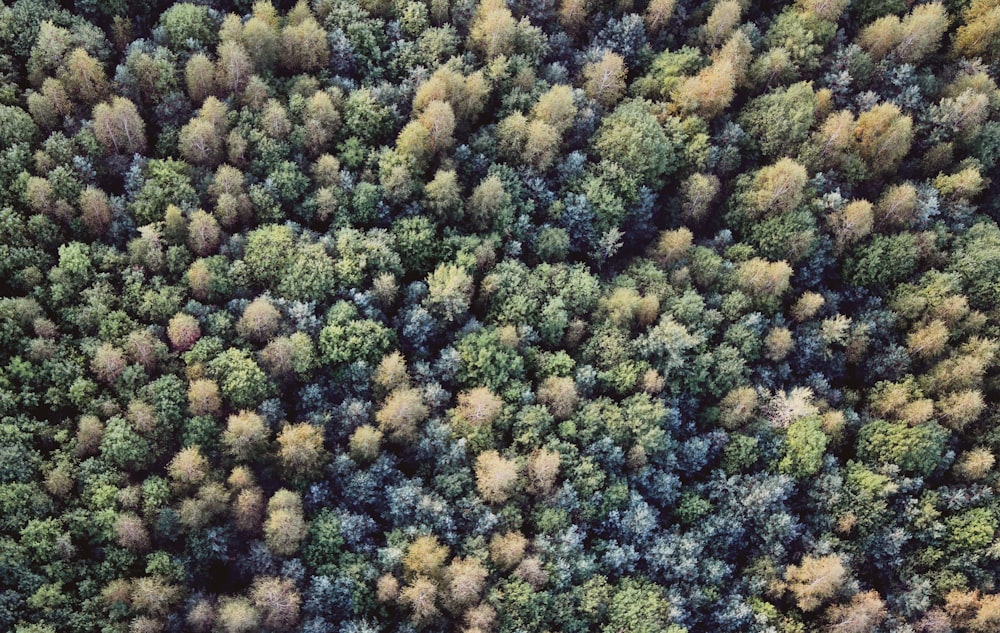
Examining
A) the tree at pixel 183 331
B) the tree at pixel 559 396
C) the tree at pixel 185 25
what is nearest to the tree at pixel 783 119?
the tree at pixel 559 396

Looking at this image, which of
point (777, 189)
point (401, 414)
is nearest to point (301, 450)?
point (401, 414)

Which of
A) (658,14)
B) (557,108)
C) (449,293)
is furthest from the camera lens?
(658,14)

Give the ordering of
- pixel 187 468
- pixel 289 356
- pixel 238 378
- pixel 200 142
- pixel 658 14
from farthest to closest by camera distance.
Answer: pixel 658 14 → pixel 200 142 → pixel 289 356 → pixel 238 378 → pixel 187 468

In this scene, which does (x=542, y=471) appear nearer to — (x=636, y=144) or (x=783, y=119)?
(x=636, y=144)

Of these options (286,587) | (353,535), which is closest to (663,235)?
(353,535)

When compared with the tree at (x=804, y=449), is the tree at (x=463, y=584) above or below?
below

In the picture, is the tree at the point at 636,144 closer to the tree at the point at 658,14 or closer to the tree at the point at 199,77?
the tree at the point at 658,14
